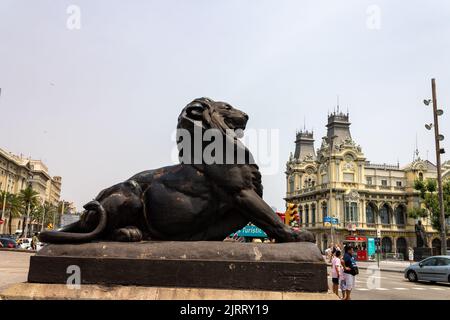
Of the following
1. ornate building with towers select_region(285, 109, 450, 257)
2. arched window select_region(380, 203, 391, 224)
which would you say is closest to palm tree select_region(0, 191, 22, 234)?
ornate building with towers select_region(285, 109, 450, 257)

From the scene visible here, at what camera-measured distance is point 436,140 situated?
2205 centimetres

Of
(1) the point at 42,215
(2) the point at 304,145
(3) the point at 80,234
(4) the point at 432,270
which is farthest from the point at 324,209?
(3) the point at 80,234

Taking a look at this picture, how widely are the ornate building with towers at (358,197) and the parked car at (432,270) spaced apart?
47.1 metres

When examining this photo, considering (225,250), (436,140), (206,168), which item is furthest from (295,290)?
(436,140)

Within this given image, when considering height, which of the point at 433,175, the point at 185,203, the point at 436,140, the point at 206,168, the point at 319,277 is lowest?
the point at 319,277

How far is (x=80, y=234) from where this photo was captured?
3854 mm

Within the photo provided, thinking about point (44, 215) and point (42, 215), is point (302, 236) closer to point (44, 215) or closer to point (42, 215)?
point (44, 215)

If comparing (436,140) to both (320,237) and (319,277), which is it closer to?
(319,277)

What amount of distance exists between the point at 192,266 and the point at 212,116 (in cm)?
158

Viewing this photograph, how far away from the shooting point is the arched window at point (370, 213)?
240ft

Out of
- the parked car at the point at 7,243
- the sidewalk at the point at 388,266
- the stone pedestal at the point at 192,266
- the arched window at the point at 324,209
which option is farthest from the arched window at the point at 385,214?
the stone pedestal at the point at 192,266

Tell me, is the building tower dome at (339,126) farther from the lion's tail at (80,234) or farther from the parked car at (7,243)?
the lion's tail at (80,234)
